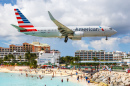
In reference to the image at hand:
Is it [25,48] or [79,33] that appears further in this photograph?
[25,48]

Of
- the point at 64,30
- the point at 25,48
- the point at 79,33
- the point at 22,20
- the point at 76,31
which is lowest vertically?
the point at 79,33

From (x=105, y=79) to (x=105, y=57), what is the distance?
14677 centimetres

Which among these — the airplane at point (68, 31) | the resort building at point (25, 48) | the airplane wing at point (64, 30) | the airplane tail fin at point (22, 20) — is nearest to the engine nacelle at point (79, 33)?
the airplane at point (68, 31)

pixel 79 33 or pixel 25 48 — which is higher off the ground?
pixel 25 48

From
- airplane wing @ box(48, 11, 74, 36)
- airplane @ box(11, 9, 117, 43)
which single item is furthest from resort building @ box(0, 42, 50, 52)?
airplane wing @ box(48, 11, 74, 36)

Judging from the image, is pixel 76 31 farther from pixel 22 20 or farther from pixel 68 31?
pixel 22 20

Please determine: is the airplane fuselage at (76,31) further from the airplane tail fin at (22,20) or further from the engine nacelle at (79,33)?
the airplane tail fin at (22,20)

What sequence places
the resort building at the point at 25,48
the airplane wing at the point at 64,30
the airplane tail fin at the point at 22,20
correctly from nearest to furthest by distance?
1. the airplane wing at the point at 64,30
2. the airplane tail fin at the point at 22,20
3. the resort building at the point at 25,48

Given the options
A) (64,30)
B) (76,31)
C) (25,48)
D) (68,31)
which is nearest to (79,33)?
(76,31)

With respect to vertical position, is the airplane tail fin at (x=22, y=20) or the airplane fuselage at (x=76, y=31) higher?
the airplane tail fin at (x=22, y=20)

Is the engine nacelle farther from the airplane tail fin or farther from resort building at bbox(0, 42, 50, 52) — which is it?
resort building at bbox(0, 42, 50, 52)

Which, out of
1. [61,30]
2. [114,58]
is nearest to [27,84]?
[61,30]

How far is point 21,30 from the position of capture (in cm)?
4178

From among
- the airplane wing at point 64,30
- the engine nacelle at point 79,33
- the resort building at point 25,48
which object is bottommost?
the engine nacelle at point 79,33
